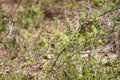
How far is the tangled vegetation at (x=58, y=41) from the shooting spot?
13.0 ft

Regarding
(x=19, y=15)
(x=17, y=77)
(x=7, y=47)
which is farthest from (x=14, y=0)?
(x=17, y=77)

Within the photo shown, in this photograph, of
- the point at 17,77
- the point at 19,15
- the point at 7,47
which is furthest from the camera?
the point at 19,15

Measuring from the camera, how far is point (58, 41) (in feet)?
16.4

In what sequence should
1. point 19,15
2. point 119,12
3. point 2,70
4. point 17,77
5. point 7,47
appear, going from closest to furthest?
point 119,12, point 17,77, point 2,70, point 7,47, point 19,15

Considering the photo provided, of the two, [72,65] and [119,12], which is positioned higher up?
[119,12]

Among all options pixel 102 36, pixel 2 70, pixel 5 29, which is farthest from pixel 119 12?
pixel 5 29

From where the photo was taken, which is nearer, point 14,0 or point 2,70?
point 2,70

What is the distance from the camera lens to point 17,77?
4320 mm

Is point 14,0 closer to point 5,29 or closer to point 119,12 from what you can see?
point 5,29

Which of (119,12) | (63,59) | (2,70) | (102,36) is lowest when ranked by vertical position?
(2,70)

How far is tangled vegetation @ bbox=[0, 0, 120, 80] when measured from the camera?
3.96 m

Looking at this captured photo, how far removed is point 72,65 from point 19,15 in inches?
89.8

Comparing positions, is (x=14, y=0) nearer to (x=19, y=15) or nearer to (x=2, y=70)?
(x=19, y=15)

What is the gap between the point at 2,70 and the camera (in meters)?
4.73
